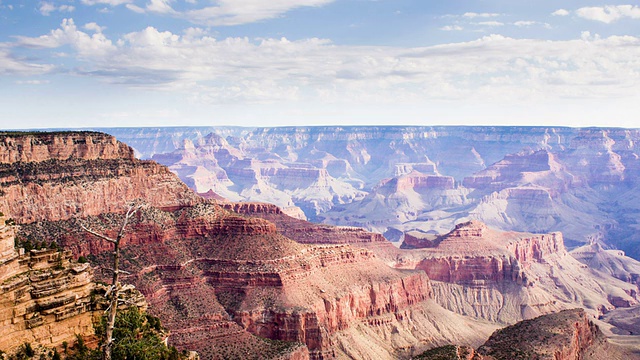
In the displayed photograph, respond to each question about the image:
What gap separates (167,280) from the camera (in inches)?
3344

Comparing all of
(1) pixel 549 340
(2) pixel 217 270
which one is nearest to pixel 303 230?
(2) pixel 217 270

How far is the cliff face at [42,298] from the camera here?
3161 cm

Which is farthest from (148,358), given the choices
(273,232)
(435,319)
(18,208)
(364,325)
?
(435,319)

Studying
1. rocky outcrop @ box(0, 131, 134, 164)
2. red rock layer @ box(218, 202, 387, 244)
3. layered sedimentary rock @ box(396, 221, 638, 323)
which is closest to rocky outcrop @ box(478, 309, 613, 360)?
rocky outcrop @ box(0, 131, 134, 164)

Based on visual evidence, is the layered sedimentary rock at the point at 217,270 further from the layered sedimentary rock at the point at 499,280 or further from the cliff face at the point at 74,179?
the layered sedimentary rock at the point at 499,280

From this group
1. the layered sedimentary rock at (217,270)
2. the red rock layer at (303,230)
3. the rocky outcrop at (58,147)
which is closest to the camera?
the layered sedimentary rock at (217,270)

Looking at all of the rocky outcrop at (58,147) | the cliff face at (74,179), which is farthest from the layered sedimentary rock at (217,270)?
the rocky outcrop at (58,147)

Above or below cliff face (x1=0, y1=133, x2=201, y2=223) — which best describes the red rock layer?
below

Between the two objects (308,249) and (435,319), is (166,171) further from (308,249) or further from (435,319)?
(435,319)

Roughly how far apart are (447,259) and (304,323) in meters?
70.7

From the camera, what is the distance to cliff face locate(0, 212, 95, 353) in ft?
104

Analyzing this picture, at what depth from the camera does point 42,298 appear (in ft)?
107

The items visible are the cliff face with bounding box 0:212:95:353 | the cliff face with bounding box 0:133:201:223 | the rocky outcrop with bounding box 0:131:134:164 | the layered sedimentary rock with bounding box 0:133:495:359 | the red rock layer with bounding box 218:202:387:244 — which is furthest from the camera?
the red rock layer with bounding box 218:202:387:244

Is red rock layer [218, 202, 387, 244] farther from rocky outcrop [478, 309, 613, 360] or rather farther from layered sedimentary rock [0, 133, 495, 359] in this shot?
rocky outcrop [478, 309, 613, 360]
